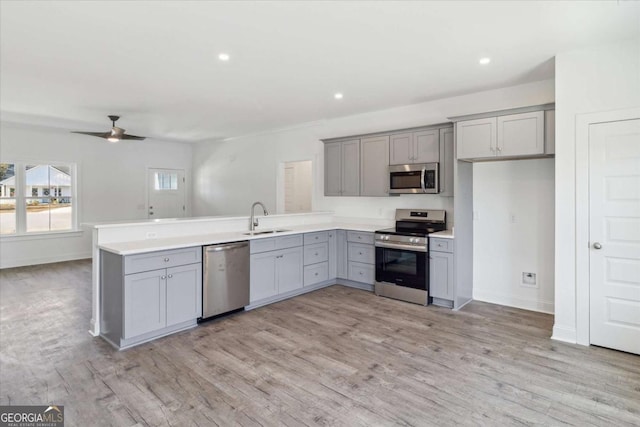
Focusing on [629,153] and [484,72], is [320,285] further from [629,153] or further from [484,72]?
[629,153]

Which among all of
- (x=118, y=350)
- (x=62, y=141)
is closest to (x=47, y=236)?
(x=62, y=141)

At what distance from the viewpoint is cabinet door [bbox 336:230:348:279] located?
5.38m

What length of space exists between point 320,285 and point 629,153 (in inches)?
148

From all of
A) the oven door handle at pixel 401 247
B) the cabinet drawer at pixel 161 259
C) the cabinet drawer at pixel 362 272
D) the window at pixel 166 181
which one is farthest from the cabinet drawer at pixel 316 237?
the window at pixel 166 181

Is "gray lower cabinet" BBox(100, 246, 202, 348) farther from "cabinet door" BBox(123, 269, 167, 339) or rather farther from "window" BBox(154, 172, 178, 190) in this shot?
"window" BBox(154, 172, 178, 190)

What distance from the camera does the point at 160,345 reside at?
332 cm

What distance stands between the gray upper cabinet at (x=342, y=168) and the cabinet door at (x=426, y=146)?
973 millimetres

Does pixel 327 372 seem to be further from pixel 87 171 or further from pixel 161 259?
pixel 87 171

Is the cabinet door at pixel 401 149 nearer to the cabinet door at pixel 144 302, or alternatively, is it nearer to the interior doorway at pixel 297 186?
the interior doorway at pixel 297 186

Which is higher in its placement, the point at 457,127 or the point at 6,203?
the point at 457,127

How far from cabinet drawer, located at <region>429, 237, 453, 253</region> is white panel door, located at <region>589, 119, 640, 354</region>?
4.48ft

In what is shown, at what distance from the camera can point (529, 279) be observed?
429 cm

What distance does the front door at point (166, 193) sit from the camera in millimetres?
8586

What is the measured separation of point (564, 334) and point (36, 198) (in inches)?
344
